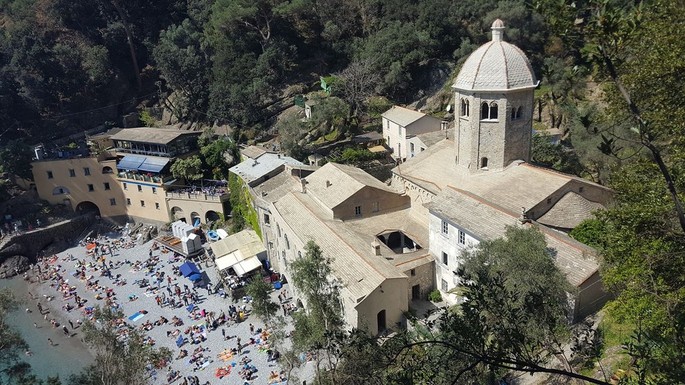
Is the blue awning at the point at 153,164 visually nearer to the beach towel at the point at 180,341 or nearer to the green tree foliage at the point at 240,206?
the green tree foliage at the point at 240,206

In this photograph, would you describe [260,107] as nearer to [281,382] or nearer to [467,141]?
[467,141]

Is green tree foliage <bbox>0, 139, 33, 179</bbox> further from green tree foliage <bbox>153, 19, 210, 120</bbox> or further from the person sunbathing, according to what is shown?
the person sunbathing

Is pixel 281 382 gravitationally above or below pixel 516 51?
below

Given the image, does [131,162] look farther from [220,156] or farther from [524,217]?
[524,217]

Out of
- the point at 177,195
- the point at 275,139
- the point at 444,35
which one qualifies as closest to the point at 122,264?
the point at 177,195

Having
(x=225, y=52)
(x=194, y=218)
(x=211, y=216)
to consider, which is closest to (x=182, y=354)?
(x=211, y=216)
